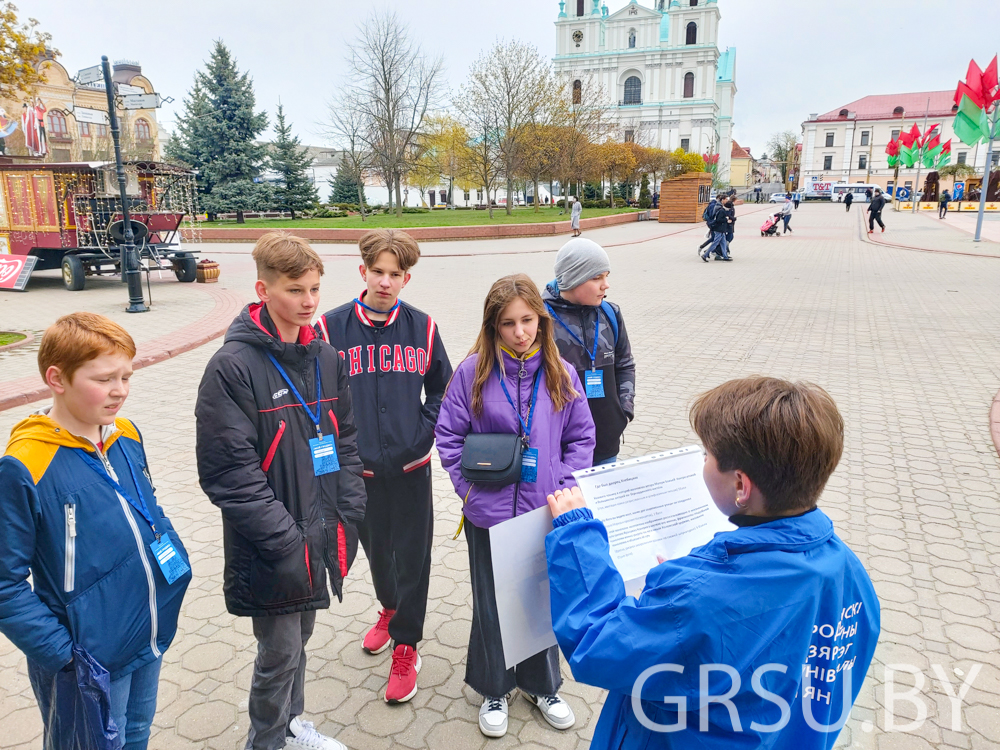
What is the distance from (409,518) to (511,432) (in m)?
0.72

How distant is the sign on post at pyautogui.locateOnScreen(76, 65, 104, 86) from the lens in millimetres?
11578

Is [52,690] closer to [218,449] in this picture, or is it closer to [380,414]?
[218,449]

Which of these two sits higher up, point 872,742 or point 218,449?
point 218,449

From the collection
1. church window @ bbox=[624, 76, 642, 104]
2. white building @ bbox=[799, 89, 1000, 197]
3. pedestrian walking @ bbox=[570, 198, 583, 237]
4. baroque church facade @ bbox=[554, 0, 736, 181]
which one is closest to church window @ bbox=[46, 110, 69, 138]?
pedestrian walking @ bbox=[570, 198, 583, 237]

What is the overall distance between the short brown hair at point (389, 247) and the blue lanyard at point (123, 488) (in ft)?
4.07

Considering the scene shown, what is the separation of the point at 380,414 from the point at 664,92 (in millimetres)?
96102

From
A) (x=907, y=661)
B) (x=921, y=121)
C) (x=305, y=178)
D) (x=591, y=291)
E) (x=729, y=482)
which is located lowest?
(x=907, y=661)

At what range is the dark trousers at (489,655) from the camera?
2.61 metres

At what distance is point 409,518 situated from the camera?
2.89 metres

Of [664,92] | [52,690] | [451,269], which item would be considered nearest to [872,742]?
[52,690]

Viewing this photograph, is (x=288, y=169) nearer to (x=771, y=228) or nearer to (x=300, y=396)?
(x=771, y=228)

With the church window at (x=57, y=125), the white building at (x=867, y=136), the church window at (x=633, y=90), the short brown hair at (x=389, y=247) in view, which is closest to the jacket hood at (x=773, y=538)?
the short brown hair at (x=389, y=247)

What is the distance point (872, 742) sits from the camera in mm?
2594

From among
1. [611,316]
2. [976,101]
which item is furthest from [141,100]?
[976,101]
